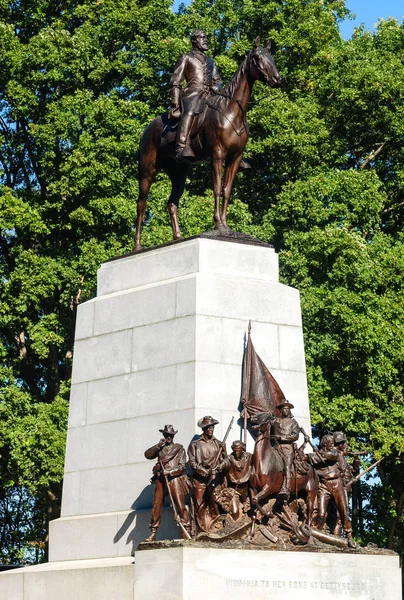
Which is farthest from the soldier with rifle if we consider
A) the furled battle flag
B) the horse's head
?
the horse's head

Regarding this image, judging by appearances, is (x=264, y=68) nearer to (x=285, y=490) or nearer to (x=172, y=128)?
→ (x=172, y=128)

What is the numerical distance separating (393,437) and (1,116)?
47.2ft

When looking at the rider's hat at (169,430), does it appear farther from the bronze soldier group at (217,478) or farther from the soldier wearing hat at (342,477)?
the soldier wearing hat at (342,477)

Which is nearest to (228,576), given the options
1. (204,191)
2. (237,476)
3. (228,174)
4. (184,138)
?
(237,476)

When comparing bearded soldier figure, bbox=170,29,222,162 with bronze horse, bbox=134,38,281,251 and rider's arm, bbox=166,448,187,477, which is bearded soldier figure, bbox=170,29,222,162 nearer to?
bronze horse, bbox=134,38,281,251

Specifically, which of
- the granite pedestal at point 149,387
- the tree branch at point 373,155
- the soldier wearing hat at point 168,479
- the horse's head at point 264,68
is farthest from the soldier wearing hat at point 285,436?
the tree branch at point 373,155

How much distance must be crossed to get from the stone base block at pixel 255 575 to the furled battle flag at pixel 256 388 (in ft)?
7.89

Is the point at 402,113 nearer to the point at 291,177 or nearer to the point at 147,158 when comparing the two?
the point at 291,177

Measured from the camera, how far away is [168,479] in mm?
17703

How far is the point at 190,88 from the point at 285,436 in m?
6.29

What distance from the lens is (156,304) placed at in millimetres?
20047

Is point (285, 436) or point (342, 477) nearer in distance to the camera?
point (285, 436)

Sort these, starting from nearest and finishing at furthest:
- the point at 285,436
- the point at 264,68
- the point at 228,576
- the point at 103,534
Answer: the point at 228,576 < the point at 285,436 < the point at 103,534 < the point at 264,68

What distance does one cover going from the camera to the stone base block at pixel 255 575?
1659 cm
